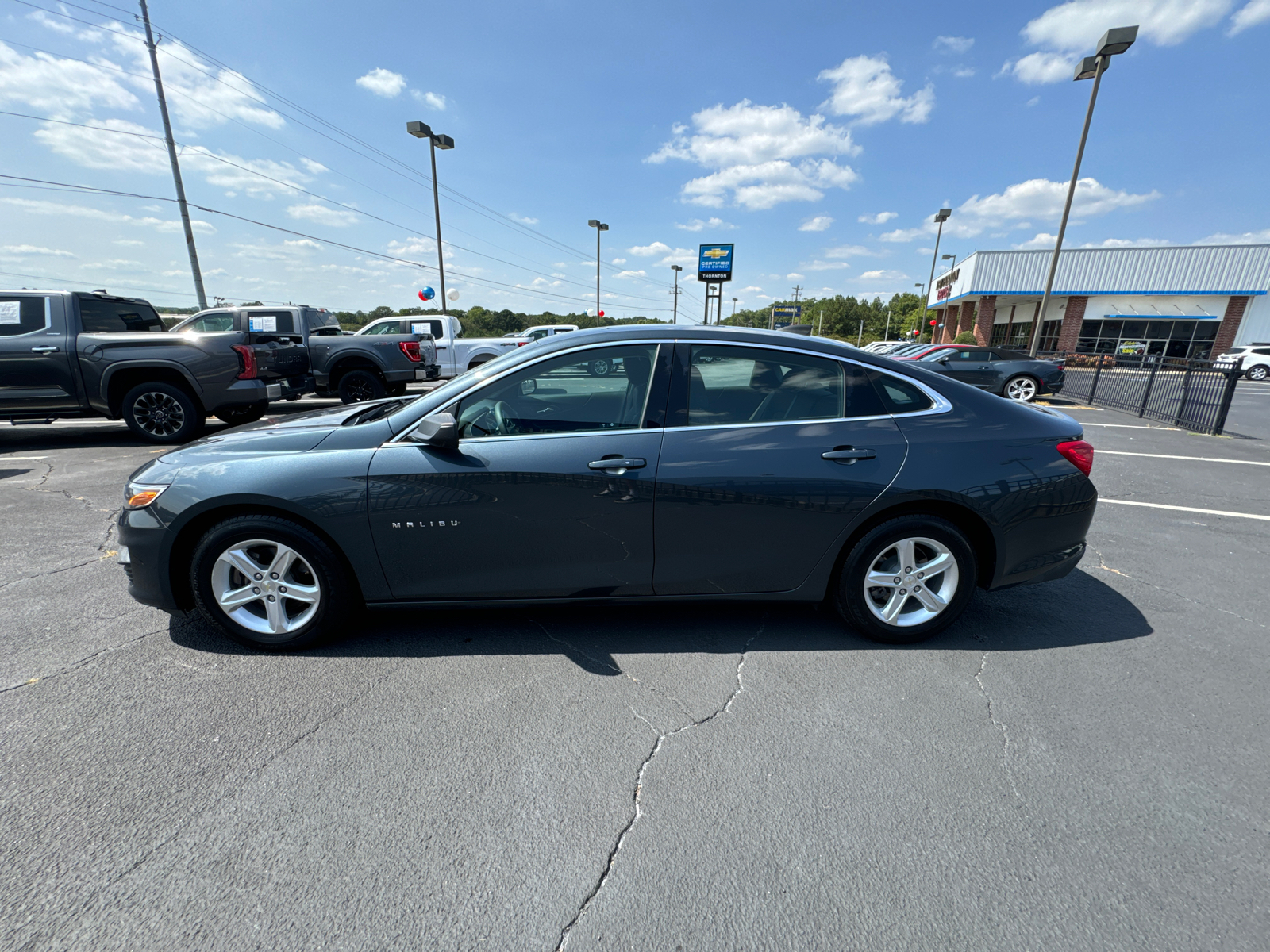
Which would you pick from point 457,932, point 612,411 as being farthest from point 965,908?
point 612,411

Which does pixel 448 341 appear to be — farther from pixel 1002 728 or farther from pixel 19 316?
pixel 1002 728

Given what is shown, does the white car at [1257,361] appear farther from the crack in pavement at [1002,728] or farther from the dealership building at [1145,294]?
the crack in pavement at [1002,728]

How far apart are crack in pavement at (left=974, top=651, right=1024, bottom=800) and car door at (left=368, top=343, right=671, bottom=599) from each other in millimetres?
1573

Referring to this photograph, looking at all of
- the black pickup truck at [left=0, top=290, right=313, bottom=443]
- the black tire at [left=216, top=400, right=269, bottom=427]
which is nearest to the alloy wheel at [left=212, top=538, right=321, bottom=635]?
the black pickup truck at [left=0, top=290, right=313, bottom=443]

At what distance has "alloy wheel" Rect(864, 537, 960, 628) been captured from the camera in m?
2.87

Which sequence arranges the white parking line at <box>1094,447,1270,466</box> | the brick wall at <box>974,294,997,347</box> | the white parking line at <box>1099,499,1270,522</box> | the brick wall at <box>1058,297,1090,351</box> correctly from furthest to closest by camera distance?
the brick wall at <box>974,294,997,347</box> → the brick wall at <box>1058,297,1090,351</box> → the white parking line at <box>1094,447,1270,466</box> → the white parking line at <box>1099,499,1270,522</box>

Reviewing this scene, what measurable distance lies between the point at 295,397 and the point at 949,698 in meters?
11.1

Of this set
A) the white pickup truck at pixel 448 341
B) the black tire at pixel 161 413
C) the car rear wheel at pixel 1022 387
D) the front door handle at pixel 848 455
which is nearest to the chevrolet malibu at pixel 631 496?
the front door handle at pixel 848 455

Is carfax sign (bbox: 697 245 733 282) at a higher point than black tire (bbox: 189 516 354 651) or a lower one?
higher

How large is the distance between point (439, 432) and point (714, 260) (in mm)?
27521

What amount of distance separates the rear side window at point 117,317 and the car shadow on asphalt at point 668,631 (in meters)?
6.90

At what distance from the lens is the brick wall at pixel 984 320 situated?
37219mm

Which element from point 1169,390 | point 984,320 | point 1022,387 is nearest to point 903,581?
point 1169,390

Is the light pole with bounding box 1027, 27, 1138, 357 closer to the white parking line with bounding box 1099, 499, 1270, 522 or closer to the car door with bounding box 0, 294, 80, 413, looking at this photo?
the white parking line with bounding box 1099, 499, 1270, 522
